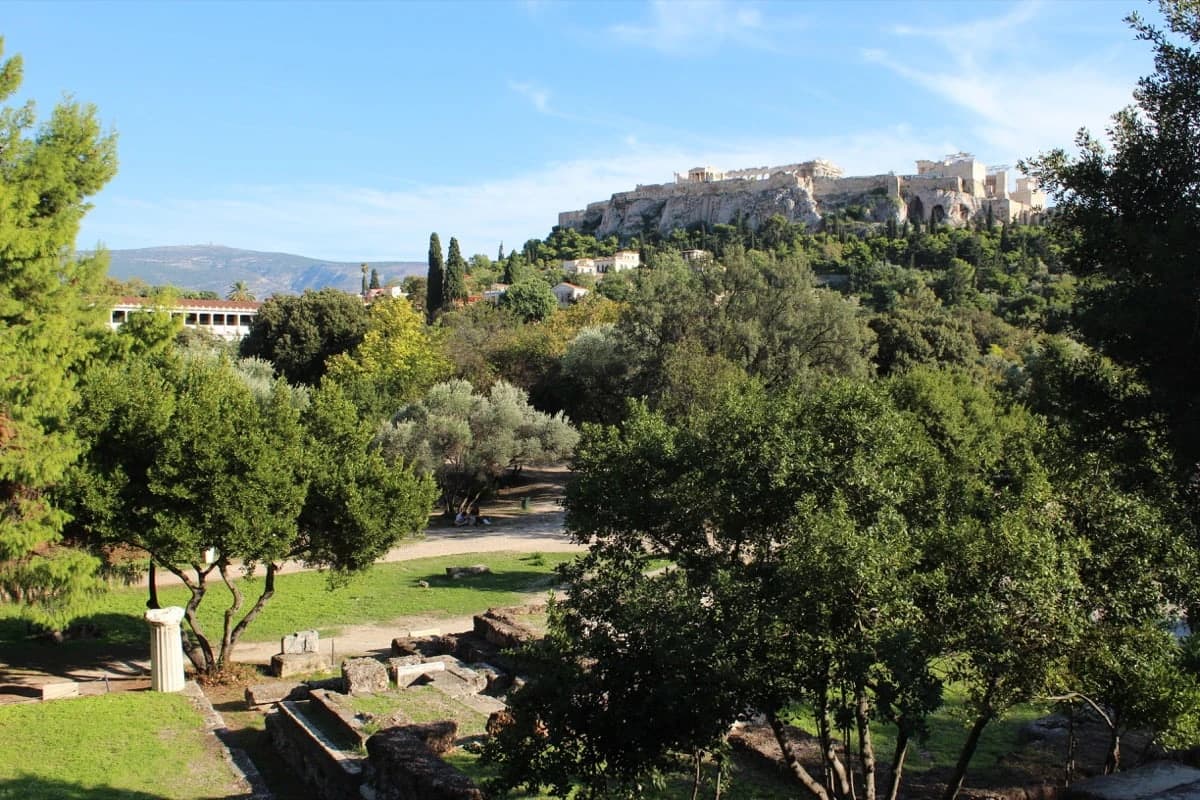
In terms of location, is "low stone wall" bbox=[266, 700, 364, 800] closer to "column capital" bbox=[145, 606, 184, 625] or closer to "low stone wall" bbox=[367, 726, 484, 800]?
"low stone wall" bbox=[367, 726, 484, 800]

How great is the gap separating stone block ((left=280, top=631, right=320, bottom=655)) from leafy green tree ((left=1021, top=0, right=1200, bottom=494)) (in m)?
15.5

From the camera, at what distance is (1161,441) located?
26.3ft

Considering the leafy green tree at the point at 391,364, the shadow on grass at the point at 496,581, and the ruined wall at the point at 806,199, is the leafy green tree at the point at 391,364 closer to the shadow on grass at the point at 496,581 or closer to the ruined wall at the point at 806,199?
the shadow on grass at the point at 496,581

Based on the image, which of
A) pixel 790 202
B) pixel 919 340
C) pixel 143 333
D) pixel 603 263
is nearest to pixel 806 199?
pixel 790 202

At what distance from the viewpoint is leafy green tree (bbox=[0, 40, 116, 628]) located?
13.4m

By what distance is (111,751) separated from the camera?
1302 cm

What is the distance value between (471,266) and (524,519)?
294 feet

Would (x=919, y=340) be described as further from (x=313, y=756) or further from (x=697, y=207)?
(x=697, y=207)

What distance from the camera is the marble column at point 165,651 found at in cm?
1592

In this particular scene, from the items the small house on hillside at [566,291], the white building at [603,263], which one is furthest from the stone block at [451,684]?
the white building at [603,263]

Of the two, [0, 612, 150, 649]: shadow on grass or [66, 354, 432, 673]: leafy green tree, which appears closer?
[66, 354, 432, 673]: leafy green tree

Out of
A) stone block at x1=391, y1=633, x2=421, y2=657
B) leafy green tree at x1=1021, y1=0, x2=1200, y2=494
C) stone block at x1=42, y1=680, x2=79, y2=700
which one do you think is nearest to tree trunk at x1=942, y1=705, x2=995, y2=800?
leafy green tree at x1=1021, y1=0, x2=1200, y2=494

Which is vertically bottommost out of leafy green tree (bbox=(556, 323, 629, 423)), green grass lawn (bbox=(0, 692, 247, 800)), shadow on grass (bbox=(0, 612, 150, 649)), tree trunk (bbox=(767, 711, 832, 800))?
shadow on grass (bbox=(0, 612, 150, 649))

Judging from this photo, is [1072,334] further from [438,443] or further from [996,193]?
[996,193]
